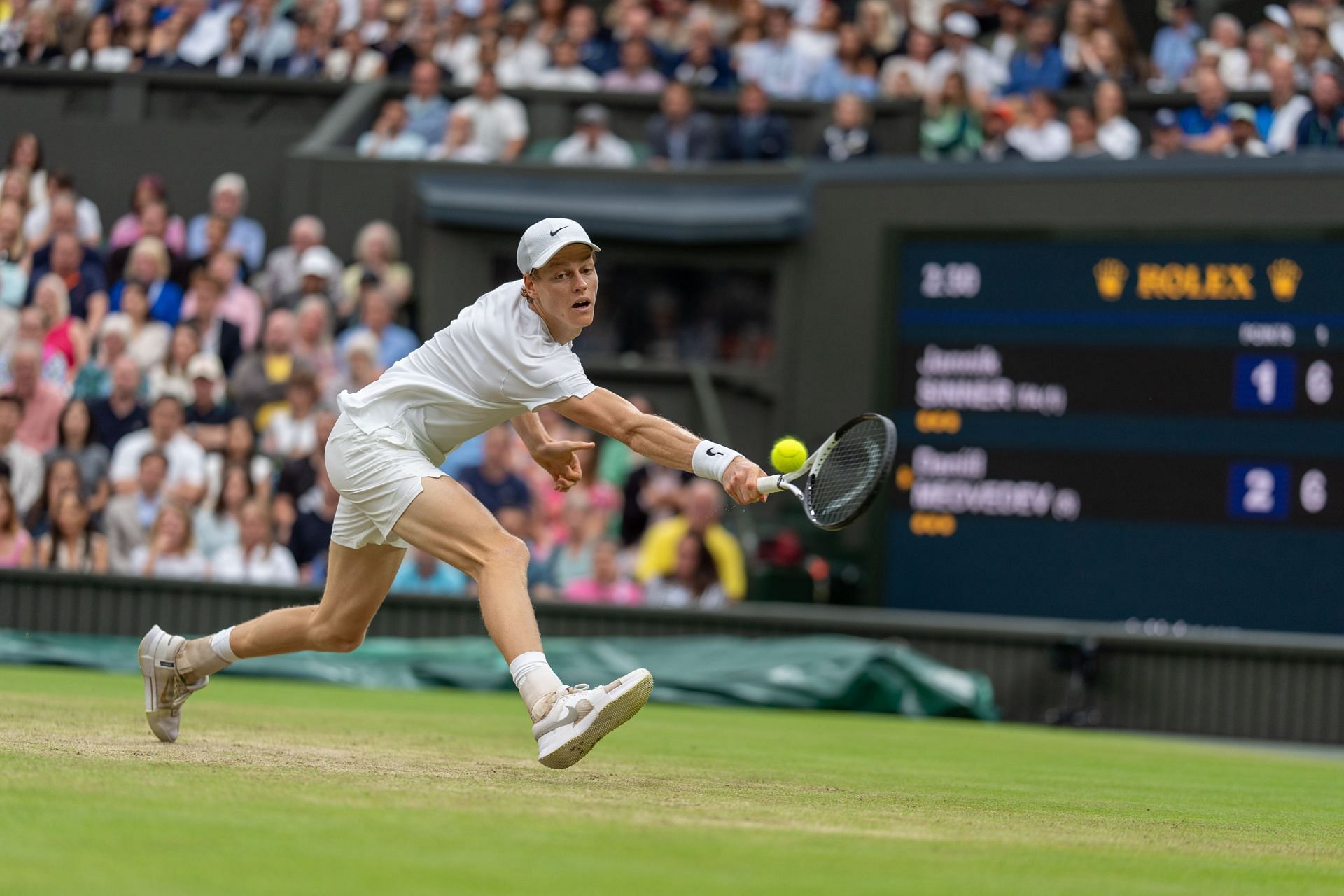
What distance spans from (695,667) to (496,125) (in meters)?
5.77

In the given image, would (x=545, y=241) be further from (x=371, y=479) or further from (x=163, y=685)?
(x=163, y=685)

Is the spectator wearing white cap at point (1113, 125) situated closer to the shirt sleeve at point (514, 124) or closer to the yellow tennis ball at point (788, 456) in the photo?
the shirt sleeve at point (514, 124)

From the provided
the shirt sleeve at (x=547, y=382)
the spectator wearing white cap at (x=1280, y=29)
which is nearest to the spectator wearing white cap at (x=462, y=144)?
the spectator wearing white cap at (x=1280, y=29)

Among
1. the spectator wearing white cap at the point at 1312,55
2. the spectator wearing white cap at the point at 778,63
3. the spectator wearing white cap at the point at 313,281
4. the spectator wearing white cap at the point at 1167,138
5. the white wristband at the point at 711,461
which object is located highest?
the spectator wearing white cap at the point at 778,63

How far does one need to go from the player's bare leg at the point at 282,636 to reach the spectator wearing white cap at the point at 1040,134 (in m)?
9.32

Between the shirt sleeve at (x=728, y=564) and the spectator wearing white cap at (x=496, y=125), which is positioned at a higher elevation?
the spectator wearing white cap at (x=496, y=125)

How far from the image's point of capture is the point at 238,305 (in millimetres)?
15078

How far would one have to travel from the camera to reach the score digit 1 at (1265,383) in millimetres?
12617

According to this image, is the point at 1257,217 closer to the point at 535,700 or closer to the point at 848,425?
the point at 848,425

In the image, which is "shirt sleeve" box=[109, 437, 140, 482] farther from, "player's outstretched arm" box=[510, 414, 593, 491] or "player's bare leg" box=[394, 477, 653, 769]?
"player's bare leg" box=[394, 477, 653, 769]

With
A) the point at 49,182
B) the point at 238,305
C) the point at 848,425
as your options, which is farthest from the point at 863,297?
the point at 848,425

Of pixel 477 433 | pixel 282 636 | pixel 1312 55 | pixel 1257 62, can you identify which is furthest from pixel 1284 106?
pixel 282 636

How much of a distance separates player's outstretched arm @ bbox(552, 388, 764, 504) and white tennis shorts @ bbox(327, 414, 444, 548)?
1.71ft

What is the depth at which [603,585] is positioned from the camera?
13461 mm
